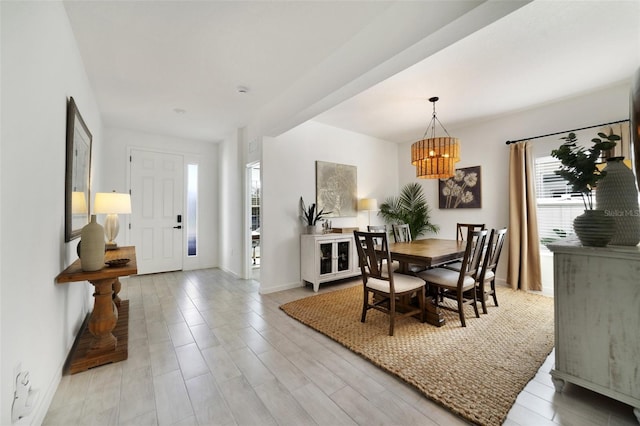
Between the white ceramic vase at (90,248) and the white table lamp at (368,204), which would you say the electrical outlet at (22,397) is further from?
the white table lamp at (368,204)

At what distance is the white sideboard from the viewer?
1383 mm

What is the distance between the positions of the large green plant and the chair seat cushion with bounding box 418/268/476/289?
217cm

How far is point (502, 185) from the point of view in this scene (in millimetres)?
4039

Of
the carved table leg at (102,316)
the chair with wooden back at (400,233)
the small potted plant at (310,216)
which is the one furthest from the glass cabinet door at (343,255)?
the carved table leg at (102,316)

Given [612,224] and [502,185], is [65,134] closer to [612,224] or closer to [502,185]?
[612,224]

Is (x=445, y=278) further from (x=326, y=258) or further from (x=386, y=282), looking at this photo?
(x=326, y=258)

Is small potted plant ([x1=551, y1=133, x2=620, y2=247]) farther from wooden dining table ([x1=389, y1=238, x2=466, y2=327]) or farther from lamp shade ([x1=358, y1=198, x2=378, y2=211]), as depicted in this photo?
lamp shade ([x1=358, y1=198, x2=378, y2=211])

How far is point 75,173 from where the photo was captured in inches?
86.7

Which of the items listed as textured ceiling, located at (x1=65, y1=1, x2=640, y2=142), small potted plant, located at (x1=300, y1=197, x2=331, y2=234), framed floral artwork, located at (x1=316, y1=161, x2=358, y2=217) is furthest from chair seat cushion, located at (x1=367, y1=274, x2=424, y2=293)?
framed floral artwork, located at (x1=316, y1=161, x2=358, y2=217)

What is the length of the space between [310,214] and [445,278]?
2.07 metres

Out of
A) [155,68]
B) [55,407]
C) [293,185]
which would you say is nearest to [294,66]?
[155,68]

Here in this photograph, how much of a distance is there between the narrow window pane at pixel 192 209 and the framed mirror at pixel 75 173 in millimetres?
2427

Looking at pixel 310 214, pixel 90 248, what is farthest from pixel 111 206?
pixel 310 214

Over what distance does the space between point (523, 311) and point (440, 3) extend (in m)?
3.09
